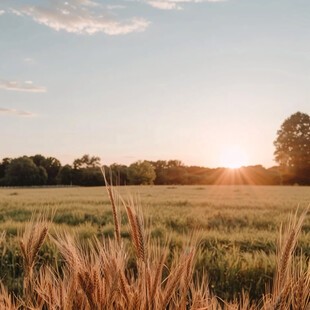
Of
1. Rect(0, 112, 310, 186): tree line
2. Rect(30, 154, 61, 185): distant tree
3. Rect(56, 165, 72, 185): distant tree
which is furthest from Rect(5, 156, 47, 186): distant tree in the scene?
Rect(56, 165, 72, 185): distant tree

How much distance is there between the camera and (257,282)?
323cm

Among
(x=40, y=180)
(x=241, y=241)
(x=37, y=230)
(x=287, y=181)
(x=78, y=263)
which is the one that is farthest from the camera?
(x=40, y=180)

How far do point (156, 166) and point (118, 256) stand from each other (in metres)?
101

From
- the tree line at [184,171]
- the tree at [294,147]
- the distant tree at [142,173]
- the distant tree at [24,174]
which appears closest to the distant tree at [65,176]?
the tree line at [184,171]

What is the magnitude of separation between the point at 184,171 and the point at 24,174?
4021 centimetres

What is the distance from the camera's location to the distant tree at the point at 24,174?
311 feet

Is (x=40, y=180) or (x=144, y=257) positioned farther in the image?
(x=40, y=180)

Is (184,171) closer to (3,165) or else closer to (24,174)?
(24,174)

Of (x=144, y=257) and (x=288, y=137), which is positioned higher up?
(x=288, y=137)

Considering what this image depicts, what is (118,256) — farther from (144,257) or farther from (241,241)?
(241,241)

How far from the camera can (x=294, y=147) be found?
6438cm

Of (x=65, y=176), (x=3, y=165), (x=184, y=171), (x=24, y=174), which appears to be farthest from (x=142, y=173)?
(x=3, y=165)

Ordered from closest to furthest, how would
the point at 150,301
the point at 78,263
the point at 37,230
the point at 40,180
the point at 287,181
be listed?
1. the point at 150,301
2. the point at 78,263
3. the point at 37,230
4. the point at 287,181
5. the point at 40,180

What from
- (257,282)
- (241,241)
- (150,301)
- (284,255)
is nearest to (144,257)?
(150,301)
